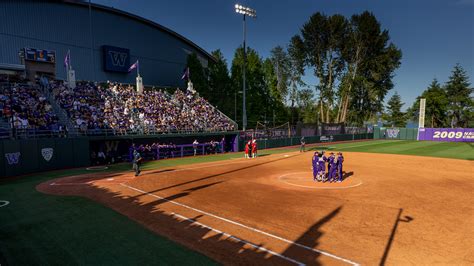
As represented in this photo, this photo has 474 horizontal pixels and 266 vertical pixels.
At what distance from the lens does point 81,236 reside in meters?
8.98

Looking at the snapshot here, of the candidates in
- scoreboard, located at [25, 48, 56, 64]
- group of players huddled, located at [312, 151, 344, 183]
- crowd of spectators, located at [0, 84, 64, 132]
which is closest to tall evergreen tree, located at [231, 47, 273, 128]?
scoreboard, located at [25, 48, 56, 64]

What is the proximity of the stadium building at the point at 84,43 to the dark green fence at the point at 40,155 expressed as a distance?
14159 millimetres

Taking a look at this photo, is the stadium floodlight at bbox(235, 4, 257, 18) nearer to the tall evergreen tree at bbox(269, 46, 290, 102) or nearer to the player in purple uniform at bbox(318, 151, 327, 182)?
the player in purple uniform at bbox(318, 151, 327, 182)

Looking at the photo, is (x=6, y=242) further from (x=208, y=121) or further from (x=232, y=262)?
(x=208, y=121)

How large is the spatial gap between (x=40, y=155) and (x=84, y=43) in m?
20.2

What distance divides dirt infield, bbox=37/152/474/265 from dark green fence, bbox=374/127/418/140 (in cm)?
4280

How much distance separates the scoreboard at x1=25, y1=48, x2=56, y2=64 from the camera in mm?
30794

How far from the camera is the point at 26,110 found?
23.3 meters

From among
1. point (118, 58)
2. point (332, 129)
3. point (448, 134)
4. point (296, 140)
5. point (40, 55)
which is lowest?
point (296, 140)

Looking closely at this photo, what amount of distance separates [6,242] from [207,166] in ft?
52.7

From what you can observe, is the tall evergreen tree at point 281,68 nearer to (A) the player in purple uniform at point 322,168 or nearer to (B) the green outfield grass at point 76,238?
(A) the player in purple uniform at point 322,168

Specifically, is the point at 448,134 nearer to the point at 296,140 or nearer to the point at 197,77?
the point at 296,140

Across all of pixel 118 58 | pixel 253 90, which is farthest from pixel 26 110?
pixel 253 90

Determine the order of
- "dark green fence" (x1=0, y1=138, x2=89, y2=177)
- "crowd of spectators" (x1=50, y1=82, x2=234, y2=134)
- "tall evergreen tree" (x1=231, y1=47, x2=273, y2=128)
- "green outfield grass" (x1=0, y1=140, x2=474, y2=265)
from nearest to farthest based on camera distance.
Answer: "green outfield grass" (x1=0, y1=140, x2=474, y2=265) → "dark green fence" (x1=0, y1=138, x2=89, y2=177) → "crowd of spectators" (x1=50, y1=82, x2=234, y2=134) → "tall evergreen tree" (x1=231, y1=47, x2=273, y2=128)
